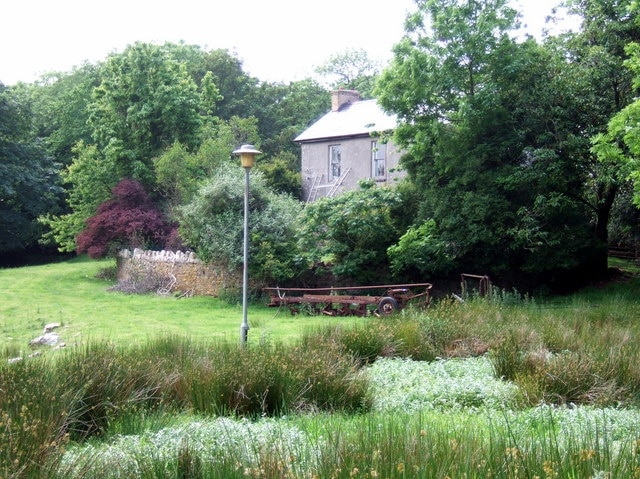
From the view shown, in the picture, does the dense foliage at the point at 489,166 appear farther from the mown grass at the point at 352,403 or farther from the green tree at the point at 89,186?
the mown grass at the point at 352,403

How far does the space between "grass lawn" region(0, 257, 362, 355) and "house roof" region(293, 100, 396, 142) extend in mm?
11457

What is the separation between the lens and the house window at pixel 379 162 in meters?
30.5

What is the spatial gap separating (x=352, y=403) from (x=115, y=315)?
12.4 metres

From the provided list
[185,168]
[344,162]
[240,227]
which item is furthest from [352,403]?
[344,162]

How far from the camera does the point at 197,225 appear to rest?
23.1 m

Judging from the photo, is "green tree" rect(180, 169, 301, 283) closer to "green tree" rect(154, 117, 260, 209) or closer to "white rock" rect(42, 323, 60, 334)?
"green tree" rect(154, 117, 260, 209)

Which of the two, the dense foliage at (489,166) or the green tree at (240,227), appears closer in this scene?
the dense foliage at (489,166)

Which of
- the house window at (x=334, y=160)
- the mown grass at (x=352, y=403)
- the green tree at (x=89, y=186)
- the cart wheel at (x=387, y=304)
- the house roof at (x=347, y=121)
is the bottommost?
the cart wheel at (x=387, y=304)

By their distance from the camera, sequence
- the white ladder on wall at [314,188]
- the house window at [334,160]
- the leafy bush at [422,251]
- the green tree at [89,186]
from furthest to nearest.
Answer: the white ladder on wall at [314,188], the house window at [334,160], the green tree at [89,186], the leafy bush at [422,251]

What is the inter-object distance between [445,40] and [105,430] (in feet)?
53.2

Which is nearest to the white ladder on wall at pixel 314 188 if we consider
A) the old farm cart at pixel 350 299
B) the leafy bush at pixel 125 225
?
the leafy bush at pixel 125 225

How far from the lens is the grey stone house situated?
3066 cm

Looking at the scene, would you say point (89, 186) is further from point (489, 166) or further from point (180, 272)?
point (489, 166)

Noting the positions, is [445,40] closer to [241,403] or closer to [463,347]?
[463,347]
